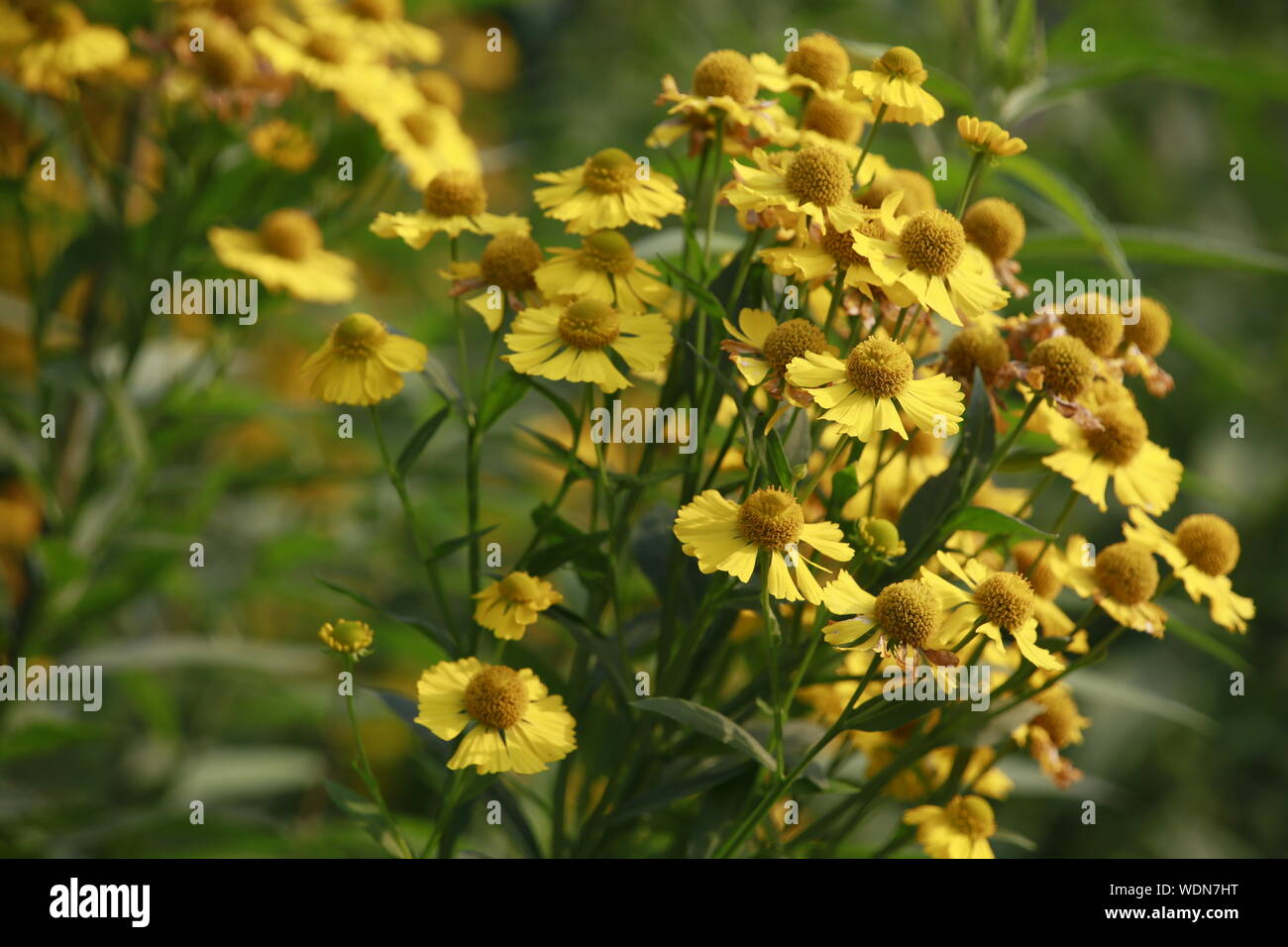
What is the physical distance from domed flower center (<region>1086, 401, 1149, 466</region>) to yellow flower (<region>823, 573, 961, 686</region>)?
0.49ft

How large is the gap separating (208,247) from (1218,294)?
1.61 m

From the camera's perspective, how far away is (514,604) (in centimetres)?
51

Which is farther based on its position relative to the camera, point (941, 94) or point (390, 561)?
point (390, 561)

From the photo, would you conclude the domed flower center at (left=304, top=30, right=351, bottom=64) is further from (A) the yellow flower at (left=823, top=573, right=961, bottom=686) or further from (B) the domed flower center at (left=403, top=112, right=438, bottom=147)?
(A) the yellow flower at (left=823, top=573, right=961, bottom=686)

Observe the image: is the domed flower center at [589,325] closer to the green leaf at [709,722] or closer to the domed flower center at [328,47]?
the green leaf at [709,722]

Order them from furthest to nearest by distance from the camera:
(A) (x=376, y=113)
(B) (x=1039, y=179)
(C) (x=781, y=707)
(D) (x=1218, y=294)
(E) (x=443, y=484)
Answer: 1. (D) (x=1218, y=294)
2. (E) (x=443, y=484)
3. (A) (x=376, y=113)
4. (B) (x=1039, y=179)
5. (C) (x=781, y=707)

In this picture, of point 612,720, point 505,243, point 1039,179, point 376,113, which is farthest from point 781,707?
point 376,113

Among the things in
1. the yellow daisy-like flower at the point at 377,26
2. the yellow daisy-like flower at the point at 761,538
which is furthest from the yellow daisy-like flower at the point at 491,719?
the yellow daisy-like flower at the point at 377,26

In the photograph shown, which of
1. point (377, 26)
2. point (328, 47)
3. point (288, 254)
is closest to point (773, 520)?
point (288, 254)

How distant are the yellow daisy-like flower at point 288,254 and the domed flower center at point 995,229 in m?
0.50

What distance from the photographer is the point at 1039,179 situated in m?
0.74

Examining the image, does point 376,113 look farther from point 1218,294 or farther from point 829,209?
point 1218,294

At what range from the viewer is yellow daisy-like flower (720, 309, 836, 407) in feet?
1.55

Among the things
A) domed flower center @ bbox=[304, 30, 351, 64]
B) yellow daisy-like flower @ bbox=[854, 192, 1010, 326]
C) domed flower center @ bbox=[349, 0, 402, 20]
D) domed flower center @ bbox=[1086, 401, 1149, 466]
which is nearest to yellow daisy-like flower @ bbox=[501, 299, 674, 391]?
yellow daisy-like flower @ bbox=[854, 192, 1010, 326]
